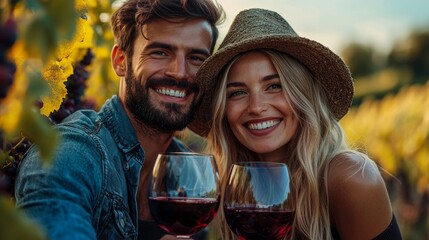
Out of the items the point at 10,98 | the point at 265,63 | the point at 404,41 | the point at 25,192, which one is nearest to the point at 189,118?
the point at 265,63

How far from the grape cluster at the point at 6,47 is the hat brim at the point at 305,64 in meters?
2.10

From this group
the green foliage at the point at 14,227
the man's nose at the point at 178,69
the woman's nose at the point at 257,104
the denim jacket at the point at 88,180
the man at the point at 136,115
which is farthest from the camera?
the man's nose at the point at 178,69

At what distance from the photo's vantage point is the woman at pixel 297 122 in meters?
3.11

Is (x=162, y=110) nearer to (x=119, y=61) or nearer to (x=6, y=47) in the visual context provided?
(x=119, y=61)

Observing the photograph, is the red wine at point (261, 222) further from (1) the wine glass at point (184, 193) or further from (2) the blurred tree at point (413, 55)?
(2) the blurred tree at point (413, 55)

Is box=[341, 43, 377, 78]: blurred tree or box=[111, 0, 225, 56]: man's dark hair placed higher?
box=[111, 0, 225, 56]: man's dark hair

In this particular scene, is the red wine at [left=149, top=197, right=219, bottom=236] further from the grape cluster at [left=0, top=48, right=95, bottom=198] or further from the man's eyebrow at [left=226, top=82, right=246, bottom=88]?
the man's eyebrow at [left=226, top=82, right=246, bottom=88]

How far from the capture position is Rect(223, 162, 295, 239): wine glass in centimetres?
218

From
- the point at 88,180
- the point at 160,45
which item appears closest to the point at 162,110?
the point at 160,45

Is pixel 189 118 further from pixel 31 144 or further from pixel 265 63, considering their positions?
pixel 31 144

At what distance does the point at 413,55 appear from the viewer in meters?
59.4

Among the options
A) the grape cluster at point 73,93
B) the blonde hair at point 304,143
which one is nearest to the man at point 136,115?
the grape cluster at point 73,93

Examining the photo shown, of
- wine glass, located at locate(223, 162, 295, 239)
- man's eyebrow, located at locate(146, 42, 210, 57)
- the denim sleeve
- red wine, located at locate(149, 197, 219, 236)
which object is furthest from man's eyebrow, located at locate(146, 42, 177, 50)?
red wine, located at locate(149, 197, 219, 236)

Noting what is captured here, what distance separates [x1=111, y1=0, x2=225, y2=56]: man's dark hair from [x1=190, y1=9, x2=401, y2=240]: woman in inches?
9.1
